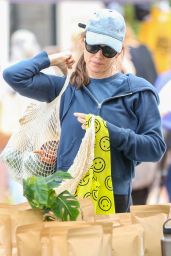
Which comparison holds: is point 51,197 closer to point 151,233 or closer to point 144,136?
point 151,233

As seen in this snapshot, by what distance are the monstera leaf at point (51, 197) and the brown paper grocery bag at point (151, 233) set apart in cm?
29

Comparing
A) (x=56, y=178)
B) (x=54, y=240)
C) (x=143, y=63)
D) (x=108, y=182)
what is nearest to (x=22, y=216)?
(x=56, y=178)

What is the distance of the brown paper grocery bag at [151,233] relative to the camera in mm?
4871

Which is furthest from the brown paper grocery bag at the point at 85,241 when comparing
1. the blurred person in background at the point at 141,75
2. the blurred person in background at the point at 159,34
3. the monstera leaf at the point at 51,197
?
the blurred person in background at the point at 159,34

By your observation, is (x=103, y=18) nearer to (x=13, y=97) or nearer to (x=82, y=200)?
(x=82, y=200)

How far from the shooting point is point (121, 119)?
5.29 m

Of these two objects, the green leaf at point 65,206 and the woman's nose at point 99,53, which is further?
the woman's nose at point 99,53

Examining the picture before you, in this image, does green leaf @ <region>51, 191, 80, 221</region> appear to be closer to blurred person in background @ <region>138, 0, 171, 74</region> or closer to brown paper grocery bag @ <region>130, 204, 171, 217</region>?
brown paper grocery bag @ <region>130, 204, 171, 217</region>

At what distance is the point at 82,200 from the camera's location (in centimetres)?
498

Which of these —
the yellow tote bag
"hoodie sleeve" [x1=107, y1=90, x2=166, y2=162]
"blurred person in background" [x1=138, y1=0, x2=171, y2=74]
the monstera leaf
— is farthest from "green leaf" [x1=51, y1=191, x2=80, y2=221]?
"blurred person in background" [x1=138, y1=0, x2=171, y2=74]

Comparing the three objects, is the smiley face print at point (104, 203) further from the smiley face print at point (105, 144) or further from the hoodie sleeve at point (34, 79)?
the hoodie sleeve at point (34, 79)

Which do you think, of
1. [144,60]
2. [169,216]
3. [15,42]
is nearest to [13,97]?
[144,60]

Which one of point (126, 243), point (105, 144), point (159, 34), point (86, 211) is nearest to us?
point (126, 243)

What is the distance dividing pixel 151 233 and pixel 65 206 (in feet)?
1.33
